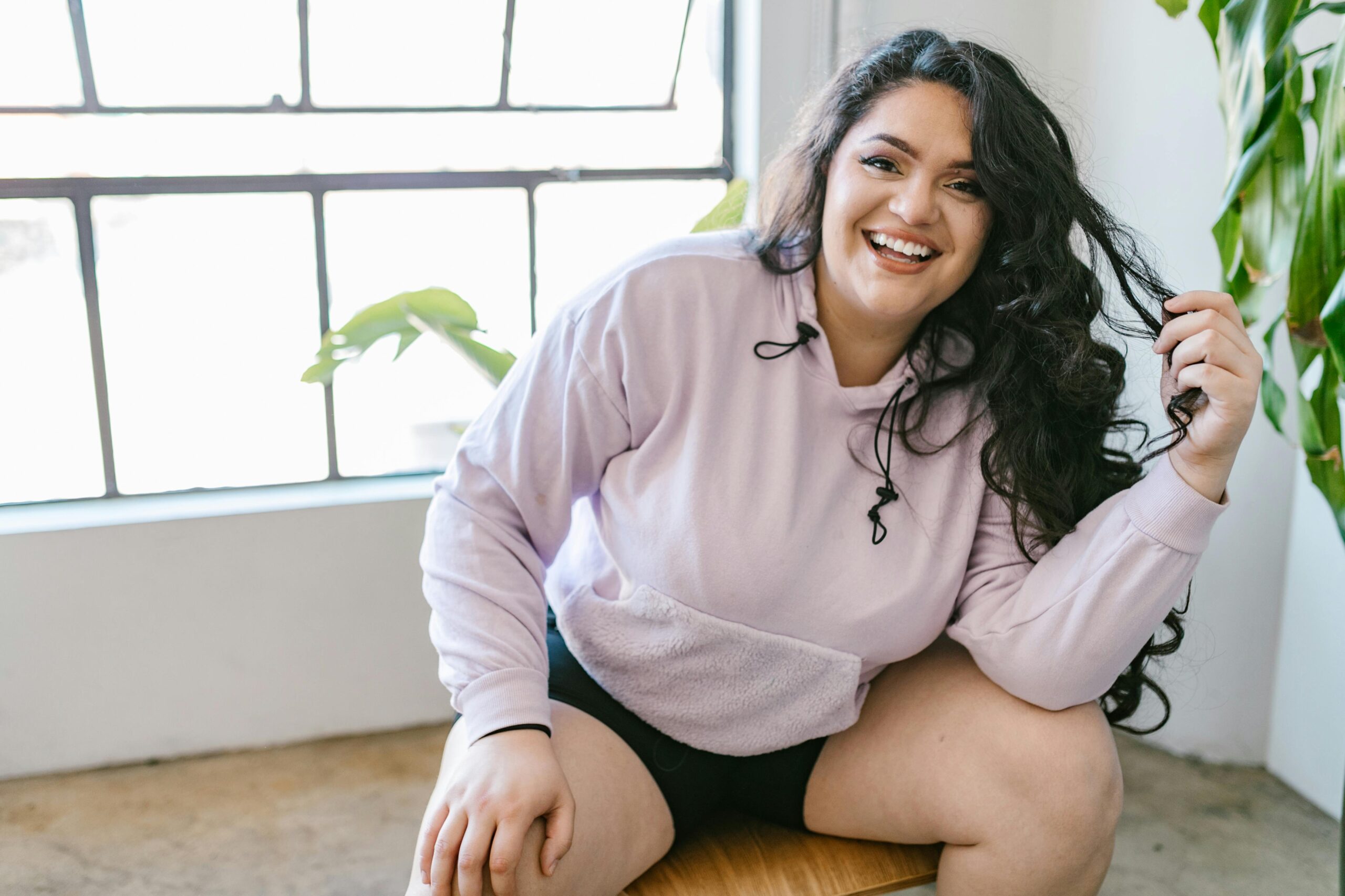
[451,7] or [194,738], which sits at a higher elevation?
[451,7]

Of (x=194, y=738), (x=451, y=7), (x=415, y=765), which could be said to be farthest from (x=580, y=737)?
(x=451, y=7)

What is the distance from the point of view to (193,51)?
6.17 feet

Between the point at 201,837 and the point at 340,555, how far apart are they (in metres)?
0.51

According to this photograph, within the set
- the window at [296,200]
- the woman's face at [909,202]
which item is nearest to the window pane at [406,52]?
the window at [296,200]

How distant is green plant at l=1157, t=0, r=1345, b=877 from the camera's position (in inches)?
42.5

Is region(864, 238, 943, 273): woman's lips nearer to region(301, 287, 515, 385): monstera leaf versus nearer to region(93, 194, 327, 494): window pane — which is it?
region(301, 287, 515, 385): monstera leaf

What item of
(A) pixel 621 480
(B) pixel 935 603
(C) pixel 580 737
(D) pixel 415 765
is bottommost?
(D) pixel 415 765

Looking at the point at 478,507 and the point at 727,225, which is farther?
the point at 727,225

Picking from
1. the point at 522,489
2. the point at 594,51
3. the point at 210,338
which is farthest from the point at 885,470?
the point at 210,338

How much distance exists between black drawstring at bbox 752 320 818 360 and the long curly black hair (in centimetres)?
7

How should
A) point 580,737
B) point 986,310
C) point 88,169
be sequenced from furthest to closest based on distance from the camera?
point 88,169
point 986,310
point 580,737

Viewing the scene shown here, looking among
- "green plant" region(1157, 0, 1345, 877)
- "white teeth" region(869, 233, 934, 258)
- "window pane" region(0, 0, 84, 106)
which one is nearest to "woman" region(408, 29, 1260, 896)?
"white teeth" region(869, 233, 934, 258)

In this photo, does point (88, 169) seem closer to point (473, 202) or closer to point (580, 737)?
point (473, 202)

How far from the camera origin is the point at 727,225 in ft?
5.22
